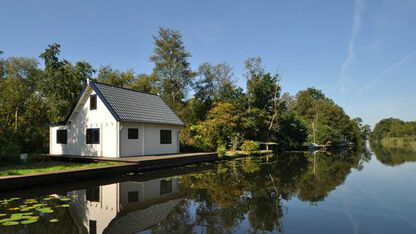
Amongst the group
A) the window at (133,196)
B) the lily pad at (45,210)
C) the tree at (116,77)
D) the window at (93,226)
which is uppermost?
the tree at (116,77)

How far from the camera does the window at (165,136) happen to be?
18575 millimetres

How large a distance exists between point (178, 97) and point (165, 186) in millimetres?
25531

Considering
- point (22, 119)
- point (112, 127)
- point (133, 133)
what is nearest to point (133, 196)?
point (112, 127)

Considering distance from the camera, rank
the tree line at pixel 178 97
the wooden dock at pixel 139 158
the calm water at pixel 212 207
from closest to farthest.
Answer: the calm water at pixel 212 207
the wooden dock at pixel 139 158
the tree line at pixel 178 97

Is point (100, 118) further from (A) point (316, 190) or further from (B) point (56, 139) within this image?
(A) point (316, 190)

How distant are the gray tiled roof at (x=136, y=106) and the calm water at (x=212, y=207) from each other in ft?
21.2

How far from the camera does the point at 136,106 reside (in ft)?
58.7

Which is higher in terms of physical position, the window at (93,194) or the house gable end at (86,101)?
the house gable end at (86,101)

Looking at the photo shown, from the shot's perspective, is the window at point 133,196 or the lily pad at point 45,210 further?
the window at point 133,196

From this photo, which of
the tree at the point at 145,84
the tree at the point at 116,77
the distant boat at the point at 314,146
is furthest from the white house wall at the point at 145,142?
the distant boat at the point at 314,146

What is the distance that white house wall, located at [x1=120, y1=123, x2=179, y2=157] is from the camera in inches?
622

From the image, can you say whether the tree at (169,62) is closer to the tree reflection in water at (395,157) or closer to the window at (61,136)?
the window at (61,136)

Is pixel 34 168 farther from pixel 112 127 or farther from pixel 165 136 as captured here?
pixel 165 136

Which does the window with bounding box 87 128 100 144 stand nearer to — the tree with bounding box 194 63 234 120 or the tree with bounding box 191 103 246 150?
the tree with bounding box 191 103 246 150
